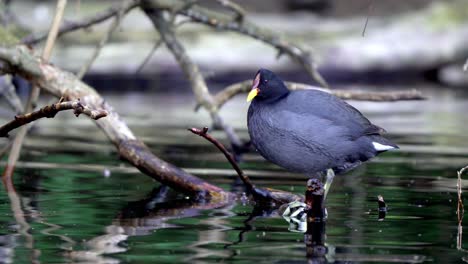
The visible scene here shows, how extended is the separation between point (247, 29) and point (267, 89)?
3.88m

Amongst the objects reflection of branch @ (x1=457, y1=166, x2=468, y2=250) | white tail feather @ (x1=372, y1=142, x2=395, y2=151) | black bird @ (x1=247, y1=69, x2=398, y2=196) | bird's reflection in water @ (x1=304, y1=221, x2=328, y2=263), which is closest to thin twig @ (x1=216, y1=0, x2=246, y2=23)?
black bird @ (x1=247, y1=69, x2=398, y2=196)

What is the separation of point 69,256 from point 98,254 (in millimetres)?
147

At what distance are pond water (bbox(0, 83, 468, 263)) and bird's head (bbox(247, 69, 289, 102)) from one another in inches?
30.6

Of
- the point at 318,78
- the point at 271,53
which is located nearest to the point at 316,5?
the point at 271,53

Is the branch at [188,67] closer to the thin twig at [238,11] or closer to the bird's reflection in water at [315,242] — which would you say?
the thin twig at [238,11]

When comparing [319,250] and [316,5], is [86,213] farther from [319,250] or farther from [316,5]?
[316,5]

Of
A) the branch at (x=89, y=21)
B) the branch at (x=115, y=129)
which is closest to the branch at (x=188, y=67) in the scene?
the branch at (x=89, y=21)


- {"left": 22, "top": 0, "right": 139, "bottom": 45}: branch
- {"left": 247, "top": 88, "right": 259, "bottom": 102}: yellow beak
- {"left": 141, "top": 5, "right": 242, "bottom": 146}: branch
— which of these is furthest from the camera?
{"left": 141, "top": 5, "right": 242, "bottom": 146}: branch

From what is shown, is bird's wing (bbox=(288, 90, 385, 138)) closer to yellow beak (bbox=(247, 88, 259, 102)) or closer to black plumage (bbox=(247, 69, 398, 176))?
black plumage (bbox=(247, 69, 398, 176))

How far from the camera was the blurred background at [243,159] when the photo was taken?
576 cm

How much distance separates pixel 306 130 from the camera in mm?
7094

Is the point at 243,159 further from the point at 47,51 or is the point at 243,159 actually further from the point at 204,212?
the point at 204,212

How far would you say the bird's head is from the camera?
7.34 metres

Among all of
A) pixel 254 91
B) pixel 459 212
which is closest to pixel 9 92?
pixel 254 91
